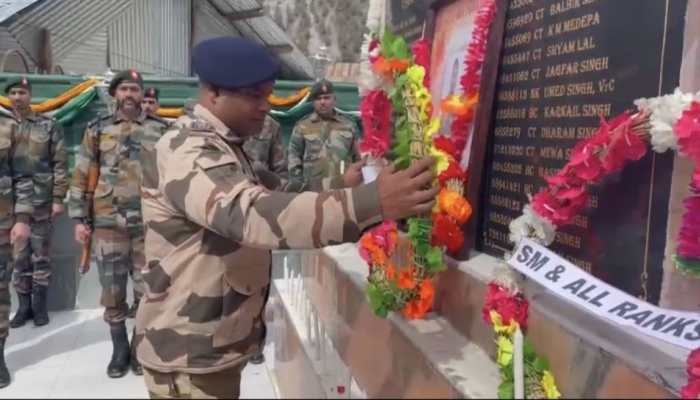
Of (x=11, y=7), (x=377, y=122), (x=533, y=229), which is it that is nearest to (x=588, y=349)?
(x=533, y=229)

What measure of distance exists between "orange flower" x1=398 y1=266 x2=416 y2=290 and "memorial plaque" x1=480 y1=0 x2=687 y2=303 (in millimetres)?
310

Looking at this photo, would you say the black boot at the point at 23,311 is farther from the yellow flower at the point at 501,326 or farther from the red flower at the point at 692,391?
the red flower at the point at 692,391

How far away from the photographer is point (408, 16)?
9.96 feet

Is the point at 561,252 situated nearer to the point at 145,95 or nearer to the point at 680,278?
the point at 680,278

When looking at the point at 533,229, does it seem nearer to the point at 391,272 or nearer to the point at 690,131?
the point at 690,131

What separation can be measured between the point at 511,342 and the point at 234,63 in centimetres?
90

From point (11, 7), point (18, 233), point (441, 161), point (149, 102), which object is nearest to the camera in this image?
point (441, 161)

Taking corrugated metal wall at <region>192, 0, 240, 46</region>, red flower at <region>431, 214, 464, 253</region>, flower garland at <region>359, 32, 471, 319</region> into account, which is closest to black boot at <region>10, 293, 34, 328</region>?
flower garland at <region>359, 32, 471, 319</region>

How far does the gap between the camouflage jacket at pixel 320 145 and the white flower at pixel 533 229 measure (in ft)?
12.3

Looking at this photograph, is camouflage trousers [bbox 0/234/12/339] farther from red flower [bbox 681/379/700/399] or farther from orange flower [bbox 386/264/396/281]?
red flower [bbox 681/379/700/399]

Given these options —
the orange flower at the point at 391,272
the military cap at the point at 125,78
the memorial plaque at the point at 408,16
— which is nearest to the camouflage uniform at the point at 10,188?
the military cap at the point at 125,78

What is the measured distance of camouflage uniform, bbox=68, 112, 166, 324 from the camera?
3.99 metres

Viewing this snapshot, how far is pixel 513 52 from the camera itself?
2090 millimetres

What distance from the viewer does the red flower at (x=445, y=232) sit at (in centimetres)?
193
